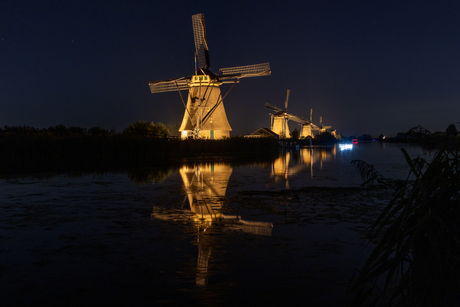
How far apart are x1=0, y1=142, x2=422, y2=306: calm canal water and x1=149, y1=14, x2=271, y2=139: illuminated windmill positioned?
127ft

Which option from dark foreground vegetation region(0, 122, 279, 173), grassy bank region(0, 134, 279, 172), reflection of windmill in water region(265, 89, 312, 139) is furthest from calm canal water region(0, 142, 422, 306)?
reflection of windmill in water region(265, 89, 312, 139)

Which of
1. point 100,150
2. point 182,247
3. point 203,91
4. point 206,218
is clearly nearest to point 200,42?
point 203,91

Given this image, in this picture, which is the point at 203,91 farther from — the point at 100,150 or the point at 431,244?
the point at 431,244

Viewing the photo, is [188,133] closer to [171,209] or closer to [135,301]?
[171,209]

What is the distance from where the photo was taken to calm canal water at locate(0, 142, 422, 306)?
15.6 feet

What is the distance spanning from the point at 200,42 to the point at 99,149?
2163cm

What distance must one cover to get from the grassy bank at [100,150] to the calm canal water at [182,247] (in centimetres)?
1646

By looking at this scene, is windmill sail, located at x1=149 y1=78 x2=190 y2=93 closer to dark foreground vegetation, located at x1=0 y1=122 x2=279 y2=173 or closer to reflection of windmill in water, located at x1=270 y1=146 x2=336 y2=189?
dark foreground vegetation, located at x1=0 y1=122 x2=279 y2=173

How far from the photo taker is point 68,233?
7.81 m

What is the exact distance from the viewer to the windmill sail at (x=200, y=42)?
51.5 m

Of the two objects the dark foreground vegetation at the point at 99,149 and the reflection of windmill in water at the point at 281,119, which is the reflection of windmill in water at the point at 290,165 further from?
the reflection of windmill in water at the point at 281,119

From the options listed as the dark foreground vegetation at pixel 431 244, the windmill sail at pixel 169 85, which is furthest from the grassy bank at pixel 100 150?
the dark foreground vegetation at pixel 431 244

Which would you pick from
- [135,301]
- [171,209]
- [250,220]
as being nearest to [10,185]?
[171,209]

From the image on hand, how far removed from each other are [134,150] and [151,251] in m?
36.1
